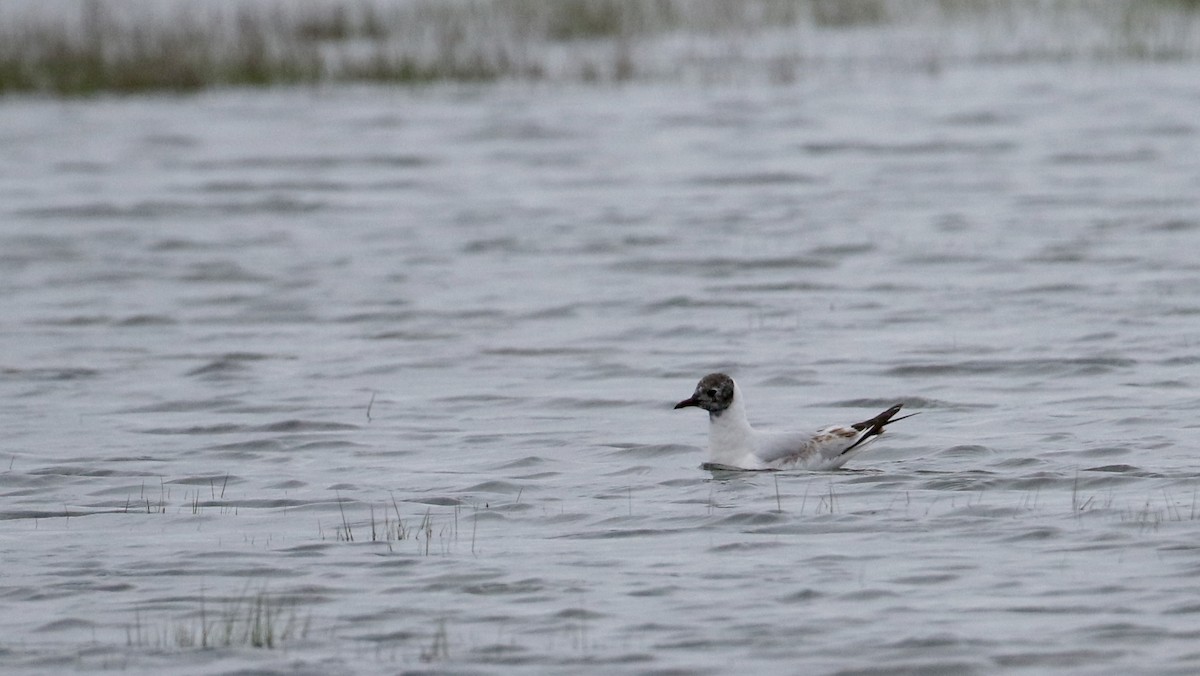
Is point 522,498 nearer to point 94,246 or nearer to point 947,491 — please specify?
point 947,491

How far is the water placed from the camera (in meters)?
8.58

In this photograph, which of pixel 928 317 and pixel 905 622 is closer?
pixel 905 622

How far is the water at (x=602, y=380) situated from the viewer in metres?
8.58

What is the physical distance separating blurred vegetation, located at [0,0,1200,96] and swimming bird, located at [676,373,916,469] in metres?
21.1

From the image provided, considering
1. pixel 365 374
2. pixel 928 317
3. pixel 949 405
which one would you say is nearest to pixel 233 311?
pixel 365 374

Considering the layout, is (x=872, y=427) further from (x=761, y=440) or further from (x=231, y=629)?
(x=231, y=629)

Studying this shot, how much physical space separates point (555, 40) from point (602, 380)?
72.3 feet

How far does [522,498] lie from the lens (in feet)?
36.1

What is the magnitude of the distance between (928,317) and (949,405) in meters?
3.39

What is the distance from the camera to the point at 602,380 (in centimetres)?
1492

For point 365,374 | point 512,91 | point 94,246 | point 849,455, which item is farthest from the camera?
point 512,91

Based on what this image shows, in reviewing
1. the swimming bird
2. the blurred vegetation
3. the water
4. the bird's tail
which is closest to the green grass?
the water

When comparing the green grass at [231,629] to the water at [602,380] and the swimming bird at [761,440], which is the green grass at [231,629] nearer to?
the water at [602,380]

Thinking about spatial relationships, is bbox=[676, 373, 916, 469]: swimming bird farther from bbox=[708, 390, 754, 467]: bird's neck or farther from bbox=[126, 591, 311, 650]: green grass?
bbox=[126, 591, 311, 650]: green grass
